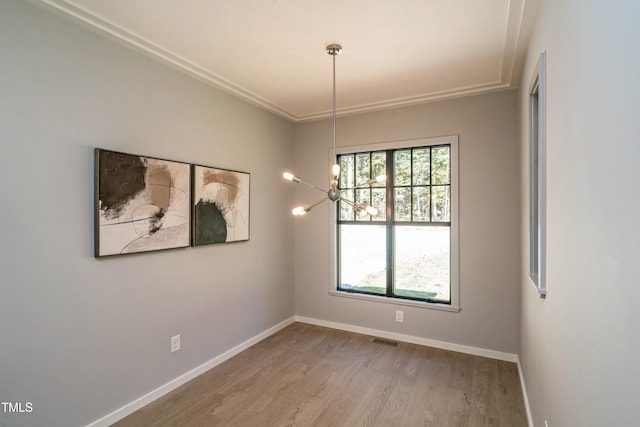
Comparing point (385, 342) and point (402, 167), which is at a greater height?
point (402, 167)

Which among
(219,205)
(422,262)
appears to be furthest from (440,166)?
(219,205)

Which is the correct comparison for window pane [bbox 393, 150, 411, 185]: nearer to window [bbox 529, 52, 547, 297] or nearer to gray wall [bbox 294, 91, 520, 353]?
gray wall [bbox 294, 91, 520, 353]

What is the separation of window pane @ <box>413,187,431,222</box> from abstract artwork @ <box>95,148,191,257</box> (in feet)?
8.04

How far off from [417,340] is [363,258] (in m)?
1.13

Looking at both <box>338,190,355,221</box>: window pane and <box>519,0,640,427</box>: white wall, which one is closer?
<box>519,0,640,427</box>: white wall

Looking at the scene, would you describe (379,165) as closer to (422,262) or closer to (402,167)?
(402,167)

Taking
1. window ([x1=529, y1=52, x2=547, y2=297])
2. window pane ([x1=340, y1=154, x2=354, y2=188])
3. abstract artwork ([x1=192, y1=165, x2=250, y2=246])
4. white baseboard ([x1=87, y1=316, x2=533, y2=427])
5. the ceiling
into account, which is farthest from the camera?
window pane ([x1=340, y1=154, x2=354, y2=188])

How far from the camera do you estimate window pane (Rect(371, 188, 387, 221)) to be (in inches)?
156

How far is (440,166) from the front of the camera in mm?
3660

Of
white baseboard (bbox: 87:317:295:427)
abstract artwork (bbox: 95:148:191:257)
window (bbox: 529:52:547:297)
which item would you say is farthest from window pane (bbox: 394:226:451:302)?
abstract artwork (bbox: 95:148:191:257)

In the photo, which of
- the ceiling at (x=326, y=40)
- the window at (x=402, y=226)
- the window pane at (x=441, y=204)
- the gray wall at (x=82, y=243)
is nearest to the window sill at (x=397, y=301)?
the window at (x=402, y=226)

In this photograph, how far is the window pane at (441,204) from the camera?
3625 millimetres

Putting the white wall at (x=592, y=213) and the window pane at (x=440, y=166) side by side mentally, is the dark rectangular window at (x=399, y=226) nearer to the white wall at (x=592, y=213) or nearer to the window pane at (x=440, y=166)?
the window pane at (x=440, y=166)

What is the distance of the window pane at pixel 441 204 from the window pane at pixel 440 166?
3.5 inches
